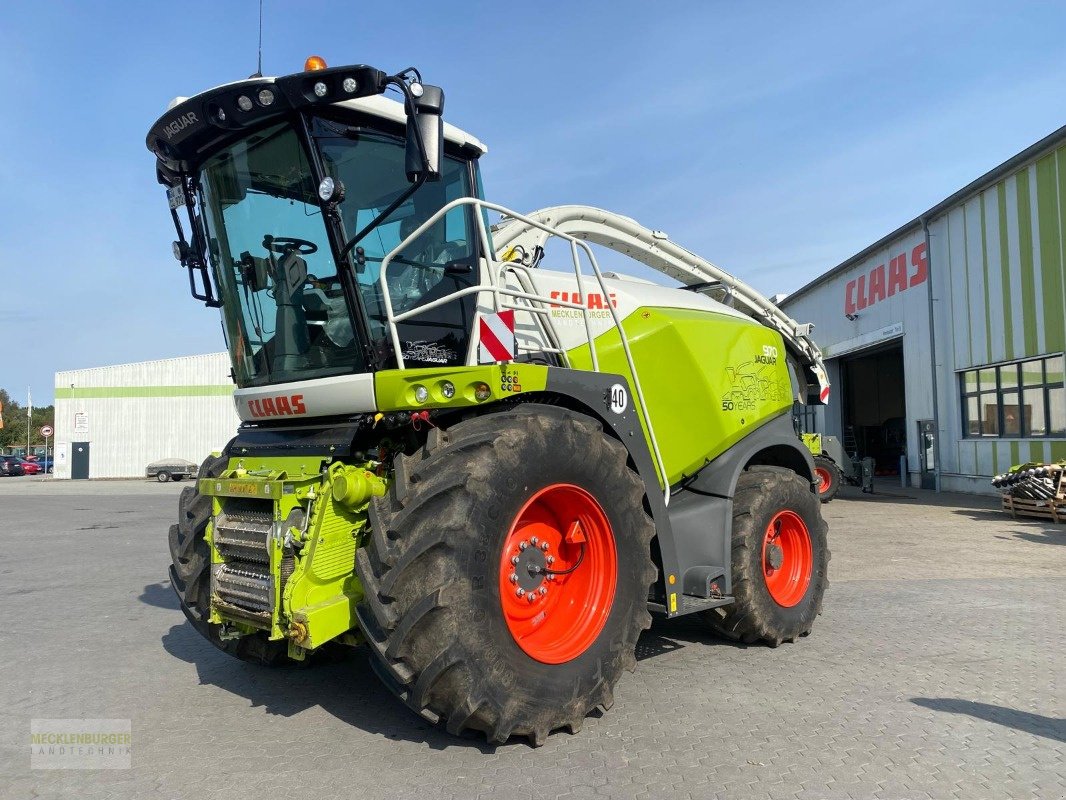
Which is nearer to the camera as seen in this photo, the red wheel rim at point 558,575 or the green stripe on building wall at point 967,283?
the red wheel rim at point 558,575

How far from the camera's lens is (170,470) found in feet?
122

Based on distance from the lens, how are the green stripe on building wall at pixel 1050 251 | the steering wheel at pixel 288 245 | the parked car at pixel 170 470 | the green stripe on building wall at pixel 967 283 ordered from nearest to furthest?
the steering wheel at pixel 288 245, the green stripe on building wall at pixel 1050 251, the green stripe on building wall at pixel 967 283, the parked car at pixel 170 470

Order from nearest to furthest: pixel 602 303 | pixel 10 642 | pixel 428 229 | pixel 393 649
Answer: pixel 393 649
pixel 428 229
pixel 602 303
pixel 10 642

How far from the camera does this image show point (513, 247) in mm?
5402

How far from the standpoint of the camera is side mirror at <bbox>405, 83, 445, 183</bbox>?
3.49 m

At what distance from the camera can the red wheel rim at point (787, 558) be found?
573cm

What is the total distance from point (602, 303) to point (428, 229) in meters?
1.41

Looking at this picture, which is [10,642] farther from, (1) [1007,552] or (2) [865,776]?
(1) [1007,552]

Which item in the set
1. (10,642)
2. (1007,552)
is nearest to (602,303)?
(10,642)

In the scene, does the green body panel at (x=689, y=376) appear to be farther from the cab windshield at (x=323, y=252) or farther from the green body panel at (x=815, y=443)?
the green body panel at (x=815, y=443)

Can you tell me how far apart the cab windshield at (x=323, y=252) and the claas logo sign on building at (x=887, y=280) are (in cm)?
1956

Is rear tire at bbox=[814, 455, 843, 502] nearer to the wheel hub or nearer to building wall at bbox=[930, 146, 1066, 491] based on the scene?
building wall at bbox=[930, 146, 1066, 491]

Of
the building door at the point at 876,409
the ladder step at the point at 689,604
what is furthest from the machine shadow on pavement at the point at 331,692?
the building door at the point at 876,409

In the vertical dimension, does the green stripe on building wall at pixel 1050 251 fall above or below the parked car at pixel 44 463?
above
